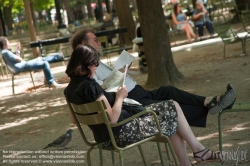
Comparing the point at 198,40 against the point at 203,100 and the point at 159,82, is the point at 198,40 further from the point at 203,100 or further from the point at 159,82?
the point at 203,100

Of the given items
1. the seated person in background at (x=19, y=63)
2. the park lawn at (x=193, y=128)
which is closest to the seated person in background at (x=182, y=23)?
the park lawn at (x=193, y=128)

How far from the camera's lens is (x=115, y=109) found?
504cm

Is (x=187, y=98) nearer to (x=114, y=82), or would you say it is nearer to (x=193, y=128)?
(x=114, y=82)

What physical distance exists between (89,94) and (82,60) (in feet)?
1.00

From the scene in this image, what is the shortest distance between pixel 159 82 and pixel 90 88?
6644 mm

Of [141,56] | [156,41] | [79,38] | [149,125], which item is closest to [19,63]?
[141,56]

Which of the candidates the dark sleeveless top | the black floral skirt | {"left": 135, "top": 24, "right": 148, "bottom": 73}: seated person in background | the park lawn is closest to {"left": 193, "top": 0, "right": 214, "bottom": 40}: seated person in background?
the park lawn

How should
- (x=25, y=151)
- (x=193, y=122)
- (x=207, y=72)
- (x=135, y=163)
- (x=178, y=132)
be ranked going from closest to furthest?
1. (x=178, y=132)
2. (x=193, y=122)
3. (x=135, y=163)
4. (x=25, y=151)
5. (x=207, y=72)

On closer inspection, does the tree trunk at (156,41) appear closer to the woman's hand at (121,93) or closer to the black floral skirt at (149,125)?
the black floral skirt at (149,125)

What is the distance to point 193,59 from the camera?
1566 centimetres

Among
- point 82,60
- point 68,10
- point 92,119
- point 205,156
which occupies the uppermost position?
point 82,60

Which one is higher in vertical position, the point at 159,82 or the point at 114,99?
the point at 114,99

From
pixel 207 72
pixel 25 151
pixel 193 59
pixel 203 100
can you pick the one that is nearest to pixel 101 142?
pixel 203 100

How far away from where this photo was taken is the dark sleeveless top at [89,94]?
5035 millimetres
